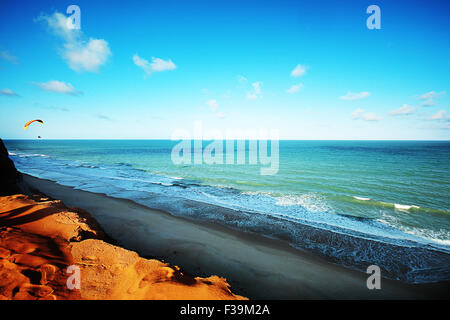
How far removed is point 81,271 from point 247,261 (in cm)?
508

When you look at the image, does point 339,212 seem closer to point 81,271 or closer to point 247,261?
point 247,261

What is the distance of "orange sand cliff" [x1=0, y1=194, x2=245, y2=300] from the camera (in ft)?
10.7

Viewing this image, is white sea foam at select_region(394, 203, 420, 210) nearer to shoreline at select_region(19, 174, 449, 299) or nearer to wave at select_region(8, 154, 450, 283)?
wave at select_region(8, 154, 450, 283)

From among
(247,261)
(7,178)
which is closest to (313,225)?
(247,261)

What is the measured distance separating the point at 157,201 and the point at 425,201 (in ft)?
67.2

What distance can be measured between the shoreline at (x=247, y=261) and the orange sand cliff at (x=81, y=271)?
80.0 inches

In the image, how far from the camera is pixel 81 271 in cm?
394

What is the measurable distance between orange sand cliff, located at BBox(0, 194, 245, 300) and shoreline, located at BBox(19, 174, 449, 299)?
80.0 inches

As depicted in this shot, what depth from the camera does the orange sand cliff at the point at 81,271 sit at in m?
3.26

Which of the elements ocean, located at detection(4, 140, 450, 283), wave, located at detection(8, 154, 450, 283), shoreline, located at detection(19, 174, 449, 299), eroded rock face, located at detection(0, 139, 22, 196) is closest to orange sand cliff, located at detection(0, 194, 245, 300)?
shoreline, located at detection(19, 174, 449, 299)
